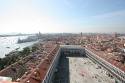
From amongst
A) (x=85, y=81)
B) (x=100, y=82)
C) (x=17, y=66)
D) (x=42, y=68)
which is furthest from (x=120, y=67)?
(x=17, y=66)

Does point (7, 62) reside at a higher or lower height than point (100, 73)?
higher

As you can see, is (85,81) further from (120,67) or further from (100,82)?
(120,67)

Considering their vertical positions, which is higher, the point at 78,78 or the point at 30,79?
the point at 30,79

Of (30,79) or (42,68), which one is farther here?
(42,68)

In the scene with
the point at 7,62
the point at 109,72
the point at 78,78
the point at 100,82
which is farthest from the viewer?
the point at 7,62

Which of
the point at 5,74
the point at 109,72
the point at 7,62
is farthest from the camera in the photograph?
the point at 7,62

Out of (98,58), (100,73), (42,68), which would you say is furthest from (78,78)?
(98,58)

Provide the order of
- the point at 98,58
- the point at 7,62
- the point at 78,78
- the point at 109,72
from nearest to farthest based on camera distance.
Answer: the point at 78,78 < the point at 109,72 < the point at 7,62 < the point at 98,58

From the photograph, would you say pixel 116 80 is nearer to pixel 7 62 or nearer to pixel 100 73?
pixel 100 73

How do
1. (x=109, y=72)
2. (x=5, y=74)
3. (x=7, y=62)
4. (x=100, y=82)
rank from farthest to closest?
1. (x=7, y=62)
2. (x=109, y=72)
3. (x=100, y=82)
4. (x=5, y=74)
